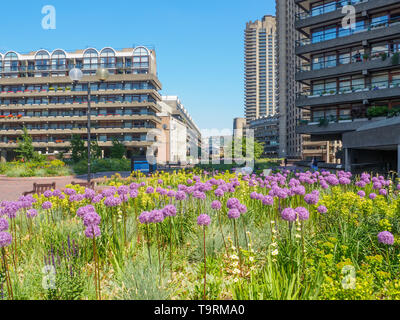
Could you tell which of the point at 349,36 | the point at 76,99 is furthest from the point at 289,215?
the point at 76,99

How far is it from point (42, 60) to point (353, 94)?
7549 centimetres

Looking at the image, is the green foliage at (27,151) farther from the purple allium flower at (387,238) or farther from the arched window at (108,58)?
the arched window at (108,58)

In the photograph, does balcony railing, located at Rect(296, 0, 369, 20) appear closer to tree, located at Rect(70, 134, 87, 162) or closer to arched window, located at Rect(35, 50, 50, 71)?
tree, located at Rect(70, 134, 87, 162)

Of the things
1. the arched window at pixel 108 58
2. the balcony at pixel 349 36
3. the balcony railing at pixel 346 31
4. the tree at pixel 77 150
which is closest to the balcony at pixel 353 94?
the balcony at pixel 349 36

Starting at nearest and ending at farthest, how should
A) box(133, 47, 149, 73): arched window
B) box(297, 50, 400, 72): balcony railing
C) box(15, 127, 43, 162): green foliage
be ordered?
1. box(15, 127, 43, 162): green foliage
2. box(297, 50, 400, 72): balcony railing
3. box(133, 47, 149, 73): arched window

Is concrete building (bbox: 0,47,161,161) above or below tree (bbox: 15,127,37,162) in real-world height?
above

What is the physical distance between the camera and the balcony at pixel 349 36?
28375 millimetres

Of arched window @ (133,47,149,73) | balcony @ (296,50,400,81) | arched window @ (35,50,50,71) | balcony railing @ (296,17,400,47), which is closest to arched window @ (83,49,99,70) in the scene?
arched window @ (133,47,149,73)

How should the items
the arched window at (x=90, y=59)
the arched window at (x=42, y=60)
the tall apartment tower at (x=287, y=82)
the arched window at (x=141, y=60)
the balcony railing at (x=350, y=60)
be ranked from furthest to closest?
1. the tall apartment tower at (x=287, y=82)
2. the arched window at (x=42, y=60)
3. the arched window at (x=90, y=59)
4. the arched window at (x=141, y=60)
5. the balcony railing at (x=350, y=60)

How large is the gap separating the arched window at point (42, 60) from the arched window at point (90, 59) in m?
10.6

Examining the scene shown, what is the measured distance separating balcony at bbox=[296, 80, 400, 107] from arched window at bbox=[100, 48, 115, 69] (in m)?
53.2

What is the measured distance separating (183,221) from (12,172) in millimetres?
22660

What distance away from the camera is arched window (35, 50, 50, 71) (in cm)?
7373

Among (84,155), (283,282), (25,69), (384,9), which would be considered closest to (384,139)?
(283,282)
